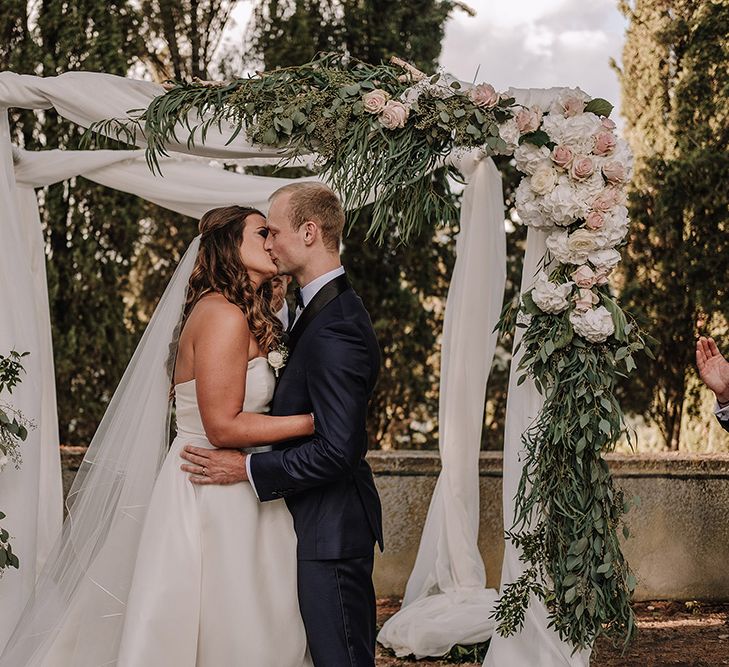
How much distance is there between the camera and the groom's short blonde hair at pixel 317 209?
3125 mm

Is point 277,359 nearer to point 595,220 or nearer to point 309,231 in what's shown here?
point 309,231

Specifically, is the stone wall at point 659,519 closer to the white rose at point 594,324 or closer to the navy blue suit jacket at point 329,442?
the white rose at point 594,324

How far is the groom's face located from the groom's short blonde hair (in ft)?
0.06

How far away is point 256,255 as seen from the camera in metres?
3.41

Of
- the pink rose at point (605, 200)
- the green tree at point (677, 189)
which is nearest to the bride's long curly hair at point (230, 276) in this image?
the pink rose at point (605, 200)

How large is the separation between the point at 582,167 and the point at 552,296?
1.54ft

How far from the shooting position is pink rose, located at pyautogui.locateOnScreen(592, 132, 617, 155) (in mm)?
3473

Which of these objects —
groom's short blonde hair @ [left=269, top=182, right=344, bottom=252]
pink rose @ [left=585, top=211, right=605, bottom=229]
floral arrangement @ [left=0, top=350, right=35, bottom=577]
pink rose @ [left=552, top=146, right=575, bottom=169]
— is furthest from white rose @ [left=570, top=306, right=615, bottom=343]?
floral arrangement @ [left=0, top=350, right=35, bottom=577]

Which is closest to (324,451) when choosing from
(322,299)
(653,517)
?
(322,299)

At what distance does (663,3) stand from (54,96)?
549 cm

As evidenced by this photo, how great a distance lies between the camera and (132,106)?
160 inches

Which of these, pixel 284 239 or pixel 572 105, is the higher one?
pixel 572 105

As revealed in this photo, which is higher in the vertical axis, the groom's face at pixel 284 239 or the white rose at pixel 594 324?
the groom's face at pixel 284 239

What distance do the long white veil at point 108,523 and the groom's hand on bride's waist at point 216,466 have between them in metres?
0.48
